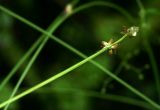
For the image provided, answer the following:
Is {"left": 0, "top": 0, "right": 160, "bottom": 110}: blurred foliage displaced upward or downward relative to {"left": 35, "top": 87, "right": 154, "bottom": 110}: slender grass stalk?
upward

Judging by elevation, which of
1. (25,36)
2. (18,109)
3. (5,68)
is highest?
(25,36)

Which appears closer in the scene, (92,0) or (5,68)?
(92,0)

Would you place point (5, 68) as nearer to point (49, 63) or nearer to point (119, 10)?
point (49, 63)

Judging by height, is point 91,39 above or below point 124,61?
above

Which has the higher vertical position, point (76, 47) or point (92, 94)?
point (76, 47)

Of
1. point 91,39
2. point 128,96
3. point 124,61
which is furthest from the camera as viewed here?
point 91,39

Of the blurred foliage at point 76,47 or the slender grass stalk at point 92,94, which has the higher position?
the blurred foliage at point 76,47

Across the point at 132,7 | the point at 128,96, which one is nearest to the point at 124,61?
the point at 128,96

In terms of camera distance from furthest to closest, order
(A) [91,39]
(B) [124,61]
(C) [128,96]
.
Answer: (A) [91,39] < (C) [128,96] < (B) [124,61]
